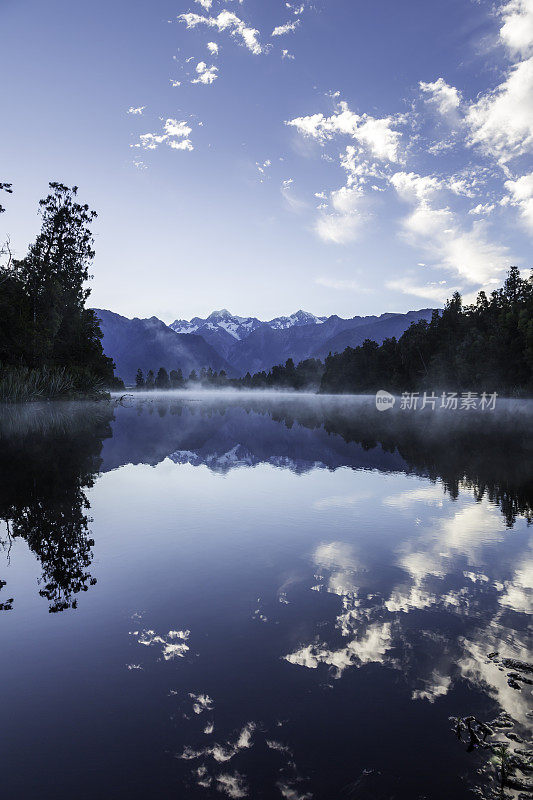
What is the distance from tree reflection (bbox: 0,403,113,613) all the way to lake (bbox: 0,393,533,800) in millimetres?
82

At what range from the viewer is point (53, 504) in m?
14.0

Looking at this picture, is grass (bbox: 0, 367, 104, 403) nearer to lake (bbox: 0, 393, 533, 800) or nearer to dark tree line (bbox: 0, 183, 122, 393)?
dark tree line (bbox: 0, 183, 122, 393)

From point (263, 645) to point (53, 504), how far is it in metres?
10.0

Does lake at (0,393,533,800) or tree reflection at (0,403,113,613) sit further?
tree reflection at (0,403,113,613)

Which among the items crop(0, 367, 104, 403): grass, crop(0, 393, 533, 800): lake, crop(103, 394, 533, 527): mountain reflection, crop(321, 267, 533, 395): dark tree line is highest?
crop(321, 267, 533, 395): dark tree line

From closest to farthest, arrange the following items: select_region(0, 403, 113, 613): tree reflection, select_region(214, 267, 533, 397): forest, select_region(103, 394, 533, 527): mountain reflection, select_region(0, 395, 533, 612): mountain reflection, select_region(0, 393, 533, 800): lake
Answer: select_region(0, 393, 533, 800): lake, select_region(0, 403, 113, 613): tree reflection, select_region(0, 395, 533, 612): mountain reflection, select_region(103, 394, 533, 527): mountain reflection, select_region(214, 267, 533, 397): forest

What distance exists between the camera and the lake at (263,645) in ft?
14.8

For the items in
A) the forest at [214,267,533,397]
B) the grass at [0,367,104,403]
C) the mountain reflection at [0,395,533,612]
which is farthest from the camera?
the forest at [214,267,533,397]

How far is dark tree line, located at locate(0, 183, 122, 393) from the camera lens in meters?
53.8

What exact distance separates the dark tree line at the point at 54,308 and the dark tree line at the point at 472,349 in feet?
288

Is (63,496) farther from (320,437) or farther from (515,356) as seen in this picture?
(515,356)

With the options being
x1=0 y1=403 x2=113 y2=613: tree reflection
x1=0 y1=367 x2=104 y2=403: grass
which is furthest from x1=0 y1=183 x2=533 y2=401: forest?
x1=0 y1=403 x2=113 y2=613: tree reflection

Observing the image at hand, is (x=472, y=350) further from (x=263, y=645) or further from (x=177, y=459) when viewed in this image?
(x=263, y=645)

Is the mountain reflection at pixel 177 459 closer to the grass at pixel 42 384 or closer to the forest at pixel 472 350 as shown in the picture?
the grass at pixel 42 384
